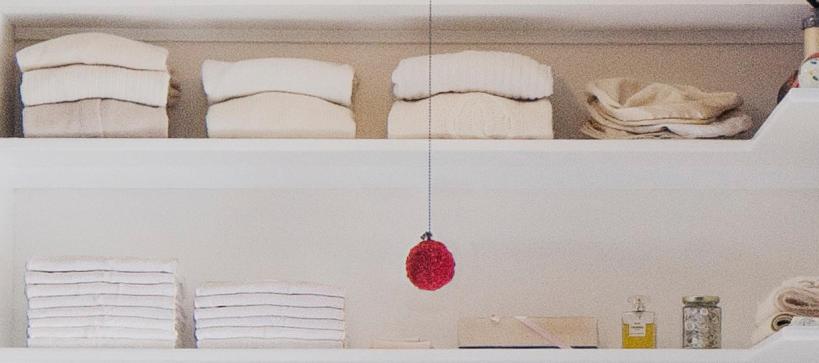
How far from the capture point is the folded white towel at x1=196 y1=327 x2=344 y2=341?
2490 millimetres

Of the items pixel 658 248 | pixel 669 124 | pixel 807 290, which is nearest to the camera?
pixel 807 290

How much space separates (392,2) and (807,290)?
92 centimetres

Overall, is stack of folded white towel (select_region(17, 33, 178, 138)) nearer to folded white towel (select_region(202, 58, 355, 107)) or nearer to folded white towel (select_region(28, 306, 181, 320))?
folded white towel (select_region(202, 58, 355, 107))

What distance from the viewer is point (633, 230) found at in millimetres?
2756

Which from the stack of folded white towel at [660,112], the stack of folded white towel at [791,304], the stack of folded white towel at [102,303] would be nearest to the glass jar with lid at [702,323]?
the stack of folded white towel at [791,304]

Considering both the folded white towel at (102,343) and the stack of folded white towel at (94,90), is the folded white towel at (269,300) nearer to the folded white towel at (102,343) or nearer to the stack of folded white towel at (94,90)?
the folded white towel at (102,343)

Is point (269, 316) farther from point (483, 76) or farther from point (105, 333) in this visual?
point (483, 76)

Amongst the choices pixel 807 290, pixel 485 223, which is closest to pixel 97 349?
pixel 485 223

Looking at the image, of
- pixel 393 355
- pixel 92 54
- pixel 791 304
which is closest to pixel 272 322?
pixel 393 355

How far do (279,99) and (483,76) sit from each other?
14.9 inches

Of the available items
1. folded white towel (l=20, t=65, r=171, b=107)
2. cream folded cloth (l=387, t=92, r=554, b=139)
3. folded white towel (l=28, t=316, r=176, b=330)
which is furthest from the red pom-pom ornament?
folded white towel (l=20, t=65, r=171, b=107)

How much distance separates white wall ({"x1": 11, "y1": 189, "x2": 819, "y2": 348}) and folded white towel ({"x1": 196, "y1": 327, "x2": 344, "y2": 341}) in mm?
232

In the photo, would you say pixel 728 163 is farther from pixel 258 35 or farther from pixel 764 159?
pixel 258 35

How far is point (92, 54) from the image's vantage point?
2549 millimetres
